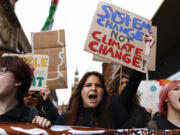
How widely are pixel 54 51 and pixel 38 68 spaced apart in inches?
26.4

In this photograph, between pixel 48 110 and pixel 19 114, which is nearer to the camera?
pixel 19 114

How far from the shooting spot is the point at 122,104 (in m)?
2.02

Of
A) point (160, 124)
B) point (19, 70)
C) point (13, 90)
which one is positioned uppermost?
point (19, 70)

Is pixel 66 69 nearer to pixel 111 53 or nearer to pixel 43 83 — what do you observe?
pixel 43 83

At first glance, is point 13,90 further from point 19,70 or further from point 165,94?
point 165,94

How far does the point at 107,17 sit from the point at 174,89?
3.68 feet

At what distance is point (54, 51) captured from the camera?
13.2 ft

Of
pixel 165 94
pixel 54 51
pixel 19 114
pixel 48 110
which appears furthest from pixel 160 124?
pixel 54 51

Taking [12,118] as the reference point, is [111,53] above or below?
above

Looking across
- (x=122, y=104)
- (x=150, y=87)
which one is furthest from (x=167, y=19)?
(x=122, y=104)

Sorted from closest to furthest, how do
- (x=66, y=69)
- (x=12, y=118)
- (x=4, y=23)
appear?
(x=12, y=118), (x=66, y=69), (x=4, y=23)

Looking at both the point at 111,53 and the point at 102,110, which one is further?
the point at 111,53

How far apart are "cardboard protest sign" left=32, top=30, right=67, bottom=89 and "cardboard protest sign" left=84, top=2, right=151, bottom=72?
1237 millimetres

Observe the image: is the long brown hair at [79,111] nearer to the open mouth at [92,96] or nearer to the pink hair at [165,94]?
the open mouth at [92,96]
